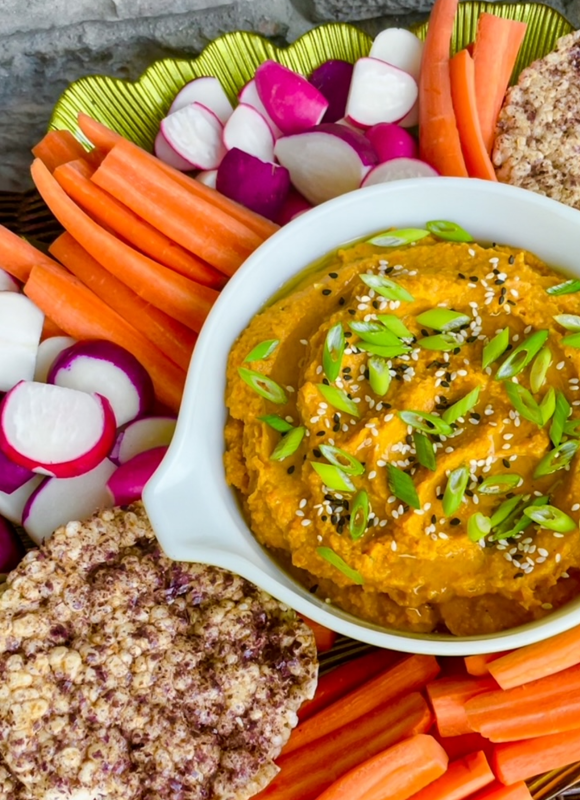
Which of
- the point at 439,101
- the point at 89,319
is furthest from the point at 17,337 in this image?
the point at 439,101

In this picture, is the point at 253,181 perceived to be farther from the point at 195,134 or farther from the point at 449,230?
the point at 449,230

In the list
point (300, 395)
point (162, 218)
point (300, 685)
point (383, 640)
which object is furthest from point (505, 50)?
point (300, 685)

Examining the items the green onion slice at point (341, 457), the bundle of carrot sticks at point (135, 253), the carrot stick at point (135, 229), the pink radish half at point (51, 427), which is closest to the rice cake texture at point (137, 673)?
the pink radish half at point (51, 427)

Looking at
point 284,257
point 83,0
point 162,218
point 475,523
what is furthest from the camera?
point 83,0

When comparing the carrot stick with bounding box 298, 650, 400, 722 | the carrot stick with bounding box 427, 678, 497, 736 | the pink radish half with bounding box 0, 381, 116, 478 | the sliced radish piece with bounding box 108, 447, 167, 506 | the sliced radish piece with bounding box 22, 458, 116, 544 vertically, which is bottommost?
the carrot stick with bounding box 298, 650, 400, 722

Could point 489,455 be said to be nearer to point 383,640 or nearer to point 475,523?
point 475,523

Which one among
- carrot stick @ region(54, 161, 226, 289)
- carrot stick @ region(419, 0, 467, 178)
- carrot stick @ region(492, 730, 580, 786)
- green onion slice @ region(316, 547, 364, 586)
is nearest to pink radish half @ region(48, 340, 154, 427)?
carrot stick @ region(54, 161, 226, 289)

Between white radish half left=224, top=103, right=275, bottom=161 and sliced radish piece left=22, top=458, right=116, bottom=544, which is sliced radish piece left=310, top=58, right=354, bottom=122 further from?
sliced radish piece left=22, top=458, right=116, bottom=544
